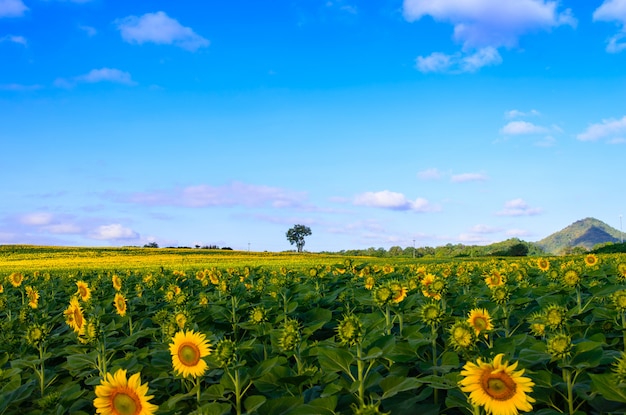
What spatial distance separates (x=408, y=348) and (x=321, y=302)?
231 cm

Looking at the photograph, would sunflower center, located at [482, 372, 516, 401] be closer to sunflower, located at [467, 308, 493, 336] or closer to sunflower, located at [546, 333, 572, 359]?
sunflower, located at [546, 333, 572, 359]

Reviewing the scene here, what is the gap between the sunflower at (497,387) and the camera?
2.32m

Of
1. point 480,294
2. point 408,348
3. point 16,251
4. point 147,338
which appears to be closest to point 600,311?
point 480,294

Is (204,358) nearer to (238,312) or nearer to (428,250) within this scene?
(238,312)

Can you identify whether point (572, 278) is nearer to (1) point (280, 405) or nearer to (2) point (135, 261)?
(1) point (280, 405)

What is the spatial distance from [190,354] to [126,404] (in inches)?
21.4

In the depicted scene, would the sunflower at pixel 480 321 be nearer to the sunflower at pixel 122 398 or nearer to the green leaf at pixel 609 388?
the green leaf at pixel 609 388

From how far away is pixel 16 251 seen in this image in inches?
2539

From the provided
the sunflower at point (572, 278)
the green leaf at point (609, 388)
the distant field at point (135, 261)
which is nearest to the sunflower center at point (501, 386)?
the green leaf at point (609, 388)

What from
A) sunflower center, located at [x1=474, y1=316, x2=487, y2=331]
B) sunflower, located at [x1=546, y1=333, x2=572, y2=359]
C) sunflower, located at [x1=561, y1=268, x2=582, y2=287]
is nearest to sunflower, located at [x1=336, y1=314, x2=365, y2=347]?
sunflower center, located at [x1=474, y1=316, x2=487, y2=331]

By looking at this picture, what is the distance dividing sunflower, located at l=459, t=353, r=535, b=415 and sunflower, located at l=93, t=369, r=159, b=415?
5.23 ft

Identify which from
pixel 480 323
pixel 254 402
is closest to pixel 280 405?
pixel 254 402

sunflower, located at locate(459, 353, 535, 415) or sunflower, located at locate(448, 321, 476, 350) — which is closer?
sunflower, located at locate(459, 353, 535, 415)

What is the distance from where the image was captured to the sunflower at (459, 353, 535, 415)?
7.61 feet
